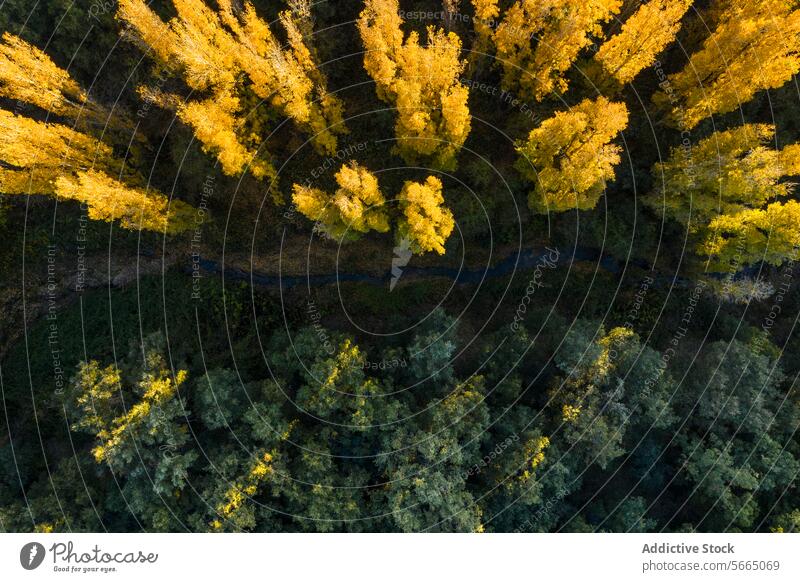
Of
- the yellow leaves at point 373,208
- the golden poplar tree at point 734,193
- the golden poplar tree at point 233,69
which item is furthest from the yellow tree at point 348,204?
the golden poplar tree at point 734,193

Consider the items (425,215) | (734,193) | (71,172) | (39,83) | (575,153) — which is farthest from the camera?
(71,172)

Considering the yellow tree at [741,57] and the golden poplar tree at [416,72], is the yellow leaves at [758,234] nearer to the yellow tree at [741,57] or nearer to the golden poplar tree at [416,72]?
the yellow tree at [741,57]

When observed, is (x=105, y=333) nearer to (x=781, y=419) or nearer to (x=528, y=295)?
(x=528, y=295)

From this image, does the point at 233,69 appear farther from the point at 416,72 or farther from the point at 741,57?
the point at 741,57

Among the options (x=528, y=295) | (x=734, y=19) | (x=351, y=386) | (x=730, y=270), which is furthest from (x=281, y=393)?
(x=734, y=19)

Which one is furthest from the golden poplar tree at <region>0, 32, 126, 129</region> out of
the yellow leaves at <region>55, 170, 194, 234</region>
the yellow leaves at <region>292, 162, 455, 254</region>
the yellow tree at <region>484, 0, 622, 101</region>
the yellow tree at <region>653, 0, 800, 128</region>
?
the yellow tree at <region>653, 0, 800, 128</region>

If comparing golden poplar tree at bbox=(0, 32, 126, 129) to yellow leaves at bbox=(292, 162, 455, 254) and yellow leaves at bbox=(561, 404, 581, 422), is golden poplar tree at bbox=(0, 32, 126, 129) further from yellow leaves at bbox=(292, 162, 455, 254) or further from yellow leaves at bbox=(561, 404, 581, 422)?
yellow leaves at bbox=(561, 404, 581, 422)

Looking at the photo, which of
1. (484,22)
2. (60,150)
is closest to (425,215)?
(484,22)
